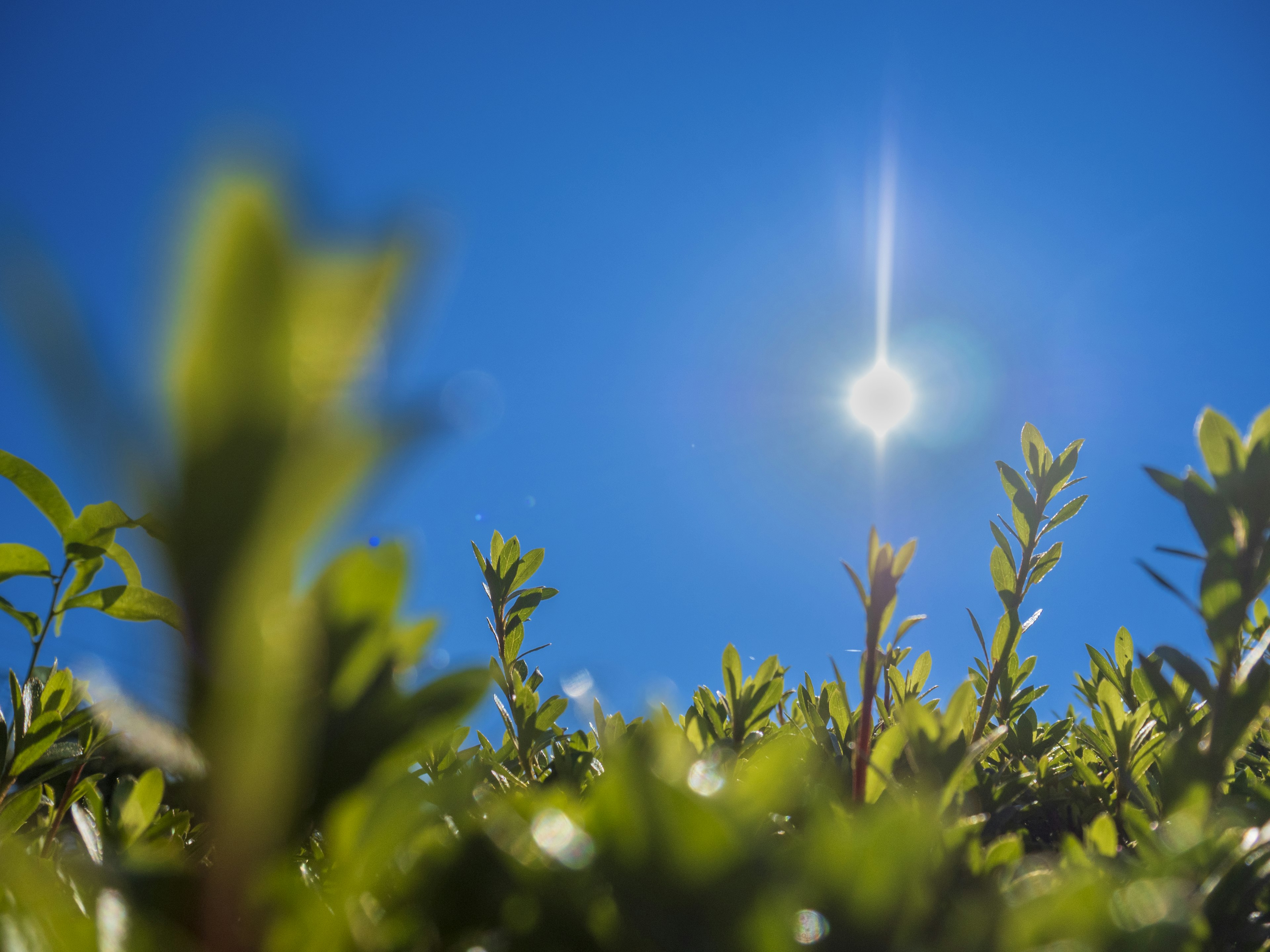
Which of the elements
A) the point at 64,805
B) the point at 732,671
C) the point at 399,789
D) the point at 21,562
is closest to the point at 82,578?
the point at 21,562

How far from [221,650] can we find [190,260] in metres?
0.34

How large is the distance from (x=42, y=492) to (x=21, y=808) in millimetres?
691

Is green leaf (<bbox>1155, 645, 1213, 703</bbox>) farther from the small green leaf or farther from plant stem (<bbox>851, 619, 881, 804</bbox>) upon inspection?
the small green leaf

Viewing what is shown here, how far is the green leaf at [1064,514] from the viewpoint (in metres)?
2.11

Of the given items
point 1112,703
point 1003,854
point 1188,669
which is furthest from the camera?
point 1112,703

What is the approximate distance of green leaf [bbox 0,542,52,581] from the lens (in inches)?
54.0

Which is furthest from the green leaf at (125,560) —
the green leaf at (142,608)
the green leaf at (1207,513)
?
the green leaf at (1207,513)

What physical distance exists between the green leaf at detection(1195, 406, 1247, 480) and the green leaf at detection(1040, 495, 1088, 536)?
900mm

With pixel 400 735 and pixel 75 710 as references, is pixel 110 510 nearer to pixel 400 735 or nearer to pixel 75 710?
pixel 400 735

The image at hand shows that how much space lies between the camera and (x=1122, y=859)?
1374mm

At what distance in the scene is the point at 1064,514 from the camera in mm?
2123

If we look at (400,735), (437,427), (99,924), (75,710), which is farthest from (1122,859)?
(75,710)

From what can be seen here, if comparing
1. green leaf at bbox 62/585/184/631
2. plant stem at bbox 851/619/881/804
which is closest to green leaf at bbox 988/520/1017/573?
plant stem at bbox 851/619/881/804

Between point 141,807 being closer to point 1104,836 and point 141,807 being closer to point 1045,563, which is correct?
point 1104,836
